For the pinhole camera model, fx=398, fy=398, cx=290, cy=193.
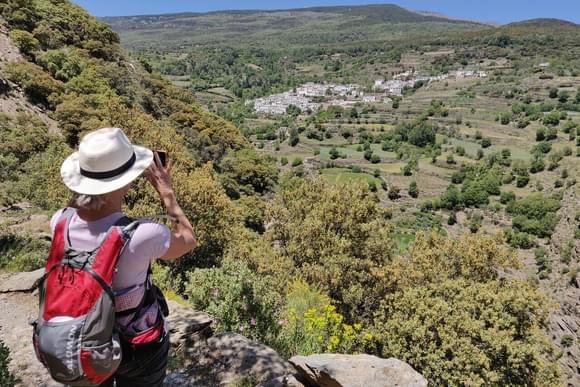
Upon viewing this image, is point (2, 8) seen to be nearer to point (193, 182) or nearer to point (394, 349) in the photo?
point (193, 182)

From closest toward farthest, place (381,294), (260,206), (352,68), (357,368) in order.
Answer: (357,368) < (381,294) < (260,206) < (352,68)

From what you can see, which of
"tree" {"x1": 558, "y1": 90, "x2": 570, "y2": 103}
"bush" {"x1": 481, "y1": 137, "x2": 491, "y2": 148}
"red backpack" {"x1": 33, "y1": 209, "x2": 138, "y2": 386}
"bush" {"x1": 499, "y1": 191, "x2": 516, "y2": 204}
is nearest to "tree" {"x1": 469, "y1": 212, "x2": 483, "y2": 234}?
"bush" {"x1": 499, "y1": 191, "x2": 516, "y2": 204}

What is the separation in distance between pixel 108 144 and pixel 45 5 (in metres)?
33.6

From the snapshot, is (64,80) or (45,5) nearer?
(64,80)

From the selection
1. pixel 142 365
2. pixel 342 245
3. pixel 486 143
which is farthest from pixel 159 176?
pixel 486 143

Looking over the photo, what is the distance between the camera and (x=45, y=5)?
28297 mm

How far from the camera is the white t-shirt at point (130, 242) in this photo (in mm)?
1938

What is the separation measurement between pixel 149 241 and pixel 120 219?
0.18 meters

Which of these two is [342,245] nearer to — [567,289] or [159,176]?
[159,176]

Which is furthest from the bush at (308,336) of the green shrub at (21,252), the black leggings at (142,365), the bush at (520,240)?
the bush at (520,240)

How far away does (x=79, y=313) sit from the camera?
180cm

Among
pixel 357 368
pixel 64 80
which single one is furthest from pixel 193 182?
pixel 64 80

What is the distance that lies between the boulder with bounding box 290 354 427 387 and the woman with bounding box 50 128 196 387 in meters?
2.52

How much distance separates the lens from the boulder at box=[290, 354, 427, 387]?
14.3 ft
